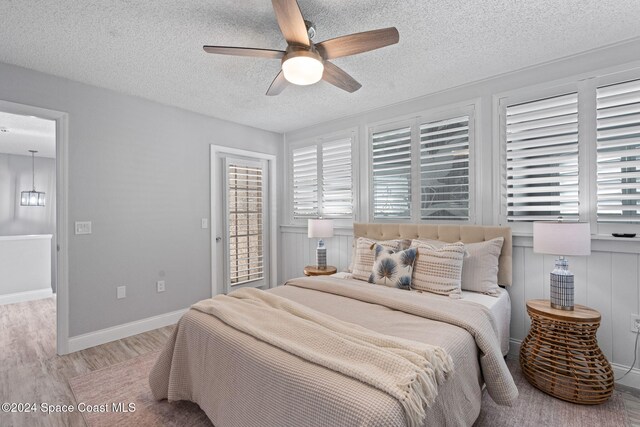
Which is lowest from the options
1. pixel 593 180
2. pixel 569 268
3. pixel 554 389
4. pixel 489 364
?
pixel 554 389

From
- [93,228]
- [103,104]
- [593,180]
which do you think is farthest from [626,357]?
[103,104]

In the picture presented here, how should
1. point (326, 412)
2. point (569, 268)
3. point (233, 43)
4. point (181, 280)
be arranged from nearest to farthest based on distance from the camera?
point (326, 412), point (233, 43), point (569, 268), point (181, 280)

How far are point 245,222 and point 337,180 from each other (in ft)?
4.85

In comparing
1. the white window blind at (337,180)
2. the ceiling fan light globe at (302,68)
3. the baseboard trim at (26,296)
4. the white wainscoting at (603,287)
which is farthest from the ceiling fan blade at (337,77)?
the baseboard trim at (26,296)

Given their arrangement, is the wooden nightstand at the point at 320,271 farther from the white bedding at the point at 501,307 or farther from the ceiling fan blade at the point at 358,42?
the ceiling fan blade at the point at 358,42

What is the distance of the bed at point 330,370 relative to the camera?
1196 millimetres

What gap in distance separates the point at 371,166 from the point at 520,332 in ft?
7.49

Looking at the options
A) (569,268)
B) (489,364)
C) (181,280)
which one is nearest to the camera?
(489,364)

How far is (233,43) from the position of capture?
2.31 metres

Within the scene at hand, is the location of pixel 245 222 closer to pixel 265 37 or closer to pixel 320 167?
pixel 320 167

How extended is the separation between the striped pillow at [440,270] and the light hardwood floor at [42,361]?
261 cm

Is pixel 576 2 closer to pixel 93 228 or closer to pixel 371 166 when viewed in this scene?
pixel 371 166

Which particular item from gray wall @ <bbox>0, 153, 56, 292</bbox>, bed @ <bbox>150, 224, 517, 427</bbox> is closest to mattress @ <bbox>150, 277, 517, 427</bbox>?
bed @ <bbox>150, 224, 517, 427</bbox>

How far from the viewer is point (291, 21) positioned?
164cm
